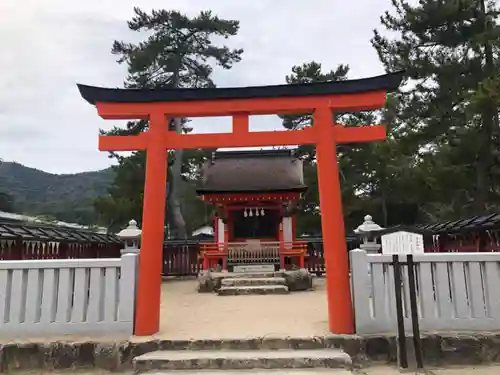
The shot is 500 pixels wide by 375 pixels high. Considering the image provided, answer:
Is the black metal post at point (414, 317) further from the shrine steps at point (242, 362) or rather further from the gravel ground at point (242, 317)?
the gravel ground at point (242, 317)

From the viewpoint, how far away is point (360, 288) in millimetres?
5066

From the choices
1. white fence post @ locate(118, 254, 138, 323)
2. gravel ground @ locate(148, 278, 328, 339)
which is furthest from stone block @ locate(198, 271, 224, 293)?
white fence post @ locate(118, 254, 138, 323)

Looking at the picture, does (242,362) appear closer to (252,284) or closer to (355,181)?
(252,284)

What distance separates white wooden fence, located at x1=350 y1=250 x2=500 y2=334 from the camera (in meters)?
4.95

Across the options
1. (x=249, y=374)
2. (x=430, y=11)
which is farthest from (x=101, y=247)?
(x=430, y=11)

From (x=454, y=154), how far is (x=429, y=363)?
35.3 ft

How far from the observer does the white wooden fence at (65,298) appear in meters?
5.10

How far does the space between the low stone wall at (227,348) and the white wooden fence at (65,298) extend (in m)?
0.32

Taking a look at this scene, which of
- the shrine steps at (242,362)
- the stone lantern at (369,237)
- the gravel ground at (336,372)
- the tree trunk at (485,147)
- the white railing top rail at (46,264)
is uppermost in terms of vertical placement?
the tree trunk at (485,147)

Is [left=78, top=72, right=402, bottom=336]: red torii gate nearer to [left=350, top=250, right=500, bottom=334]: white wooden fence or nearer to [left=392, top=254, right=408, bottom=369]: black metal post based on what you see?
[left=350, top=250, right=500, bottom=334]: white wooden fence

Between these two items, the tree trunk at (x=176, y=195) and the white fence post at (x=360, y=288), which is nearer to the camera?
the white fence post at (x=360, y=288)

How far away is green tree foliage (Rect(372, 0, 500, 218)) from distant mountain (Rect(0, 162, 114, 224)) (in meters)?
43.5

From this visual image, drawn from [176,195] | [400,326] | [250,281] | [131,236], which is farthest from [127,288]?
[176,195]

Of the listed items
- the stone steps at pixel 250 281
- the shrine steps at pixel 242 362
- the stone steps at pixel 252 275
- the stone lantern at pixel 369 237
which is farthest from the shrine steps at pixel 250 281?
the shrine steps at pixel 242 362
